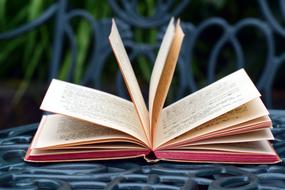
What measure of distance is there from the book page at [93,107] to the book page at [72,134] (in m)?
0.02

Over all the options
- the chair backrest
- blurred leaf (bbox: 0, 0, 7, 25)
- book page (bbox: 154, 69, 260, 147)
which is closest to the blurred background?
blurred leaf (bbox: 0, 0, 7, 25)

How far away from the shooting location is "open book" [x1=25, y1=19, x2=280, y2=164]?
3.62ft

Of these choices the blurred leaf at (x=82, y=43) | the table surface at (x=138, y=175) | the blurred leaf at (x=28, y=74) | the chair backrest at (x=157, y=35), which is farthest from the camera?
the blurred leaf at (x=28, y=74)

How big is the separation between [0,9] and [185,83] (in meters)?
0.94

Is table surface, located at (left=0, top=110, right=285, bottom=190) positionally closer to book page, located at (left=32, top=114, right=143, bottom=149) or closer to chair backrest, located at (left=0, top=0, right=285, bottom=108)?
book page, located at (left=32, top=114, right=143, bottom=149)

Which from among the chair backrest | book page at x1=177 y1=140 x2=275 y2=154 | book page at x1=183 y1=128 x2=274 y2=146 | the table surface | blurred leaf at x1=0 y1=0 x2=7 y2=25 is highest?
blurred leaf at x1=0 y1=0 x2=7 y2=25

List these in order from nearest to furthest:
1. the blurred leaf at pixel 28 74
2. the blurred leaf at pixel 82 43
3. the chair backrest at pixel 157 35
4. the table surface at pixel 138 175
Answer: the table surface at pixel 138 175 → the chair backrest at pixel 157 35 → the blurred leaf at pixel 82 43 → the blurred leaf at pixel 28 74

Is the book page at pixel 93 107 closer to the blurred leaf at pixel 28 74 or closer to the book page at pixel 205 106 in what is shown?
the book page at pixel 205 106

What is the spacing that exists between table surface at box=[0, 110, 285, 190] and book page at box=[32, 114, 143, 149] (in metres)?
0.04

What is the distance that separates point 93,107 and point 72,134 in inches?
2.5

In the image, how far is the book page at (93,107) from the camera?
1.11 meters

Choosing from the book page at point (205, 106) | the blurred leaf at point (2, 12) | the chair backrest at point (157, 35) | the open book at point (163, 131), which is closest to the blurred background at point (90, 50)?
the blurred leaf at point (2, 12)

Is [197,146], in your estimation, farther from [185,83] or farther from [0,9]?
[0,9]

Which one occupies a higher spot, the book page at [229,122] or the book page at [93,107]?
the book page at [93,107]
